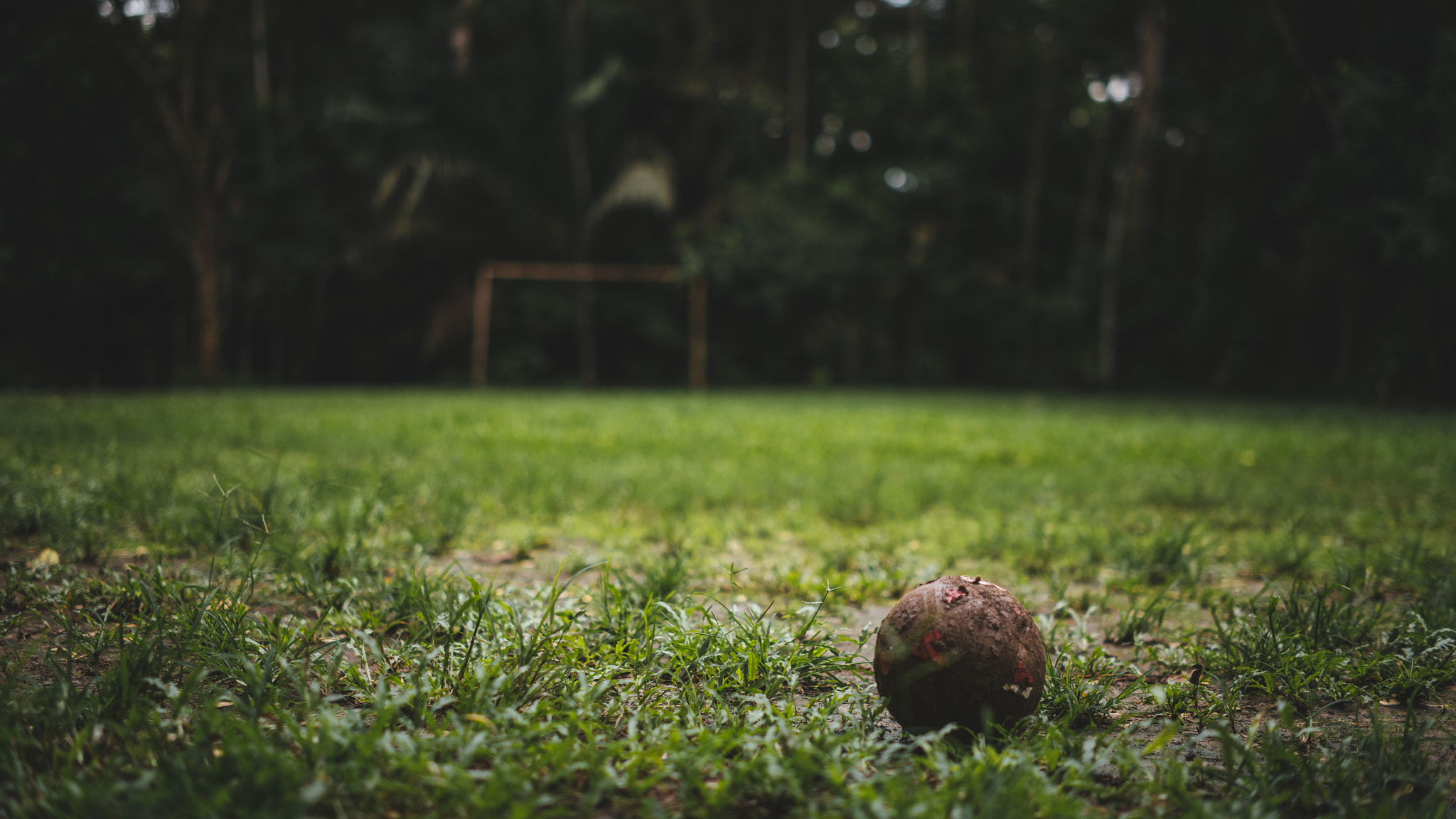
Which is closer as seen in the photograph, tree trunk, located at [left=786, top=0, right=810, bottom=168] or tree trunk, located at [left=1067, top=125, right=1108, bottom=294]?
tree trunk, located at [left=786, top=0, right=810, bottom=168]

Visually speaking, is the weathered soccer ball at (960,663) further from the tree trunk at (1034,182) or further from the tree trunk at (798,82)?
the tree trunk at (1034,182)

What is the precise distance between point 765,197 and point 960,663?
632 inches

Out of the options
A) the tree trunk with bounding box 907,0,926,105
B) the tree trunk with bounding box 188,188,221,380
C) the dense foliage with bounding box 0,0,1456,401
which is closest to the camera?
the dense foliage with bounding box 0,0,1456,401

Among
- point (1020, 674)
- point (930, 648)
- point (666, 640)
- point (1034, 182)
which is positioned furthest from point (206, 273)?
point (1034, 182)

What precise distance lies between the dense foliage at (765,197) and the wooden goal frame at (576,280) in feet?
1.31

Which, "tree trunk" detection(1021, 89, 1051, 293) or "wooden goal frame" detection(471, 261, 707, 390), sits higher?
"tree trunk" detection(1021, 89, 1051, 293)

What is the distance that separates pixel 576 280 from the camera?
16.3 metres

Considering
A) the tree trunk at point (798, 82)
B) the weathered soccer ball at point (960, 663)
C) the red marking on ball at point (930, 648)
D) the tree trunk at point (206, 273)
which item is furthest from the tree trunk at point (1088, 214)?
the red marking on ball at point (930, 648)

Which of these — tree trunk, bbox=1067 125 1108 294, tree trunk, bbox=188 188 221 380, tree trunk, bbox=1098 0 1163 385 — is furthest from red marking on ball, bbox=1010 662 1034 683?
tree trunk, bbox=1067 125 1108 294

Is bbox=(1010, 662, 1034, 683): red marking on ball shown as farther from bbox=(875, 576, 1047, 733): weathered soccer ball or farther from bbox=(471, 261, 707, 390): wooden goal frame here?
bbox=(471, 261, 707, 390): wooden goal frame

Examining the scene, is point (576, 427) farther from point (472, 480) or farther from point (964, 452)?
point (964, 452)

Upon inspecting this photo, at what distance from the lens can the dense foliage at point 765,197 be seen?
11516 mm

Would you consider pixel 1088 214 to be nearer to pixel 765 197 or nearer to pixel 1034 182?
pixel 1034 182

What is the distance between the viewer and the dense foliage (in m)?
11.5
